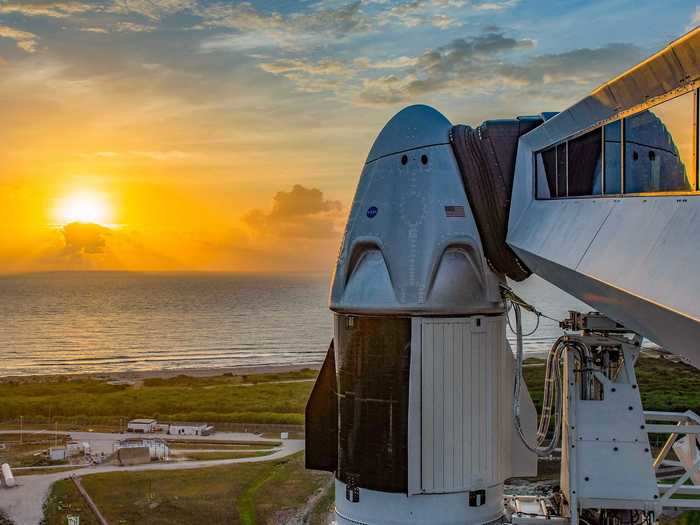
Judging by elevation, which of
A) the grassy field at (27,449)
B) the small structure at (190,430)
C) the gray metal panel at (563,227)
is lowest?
the grassy field at (27,449)

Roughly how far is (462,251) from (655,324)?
925 cm

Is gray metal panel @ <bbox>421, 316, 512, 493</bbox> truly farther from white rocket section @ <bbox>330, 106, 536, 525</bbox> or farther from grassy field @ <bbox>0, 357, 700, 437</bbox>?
grassy field @ <bbox>0, 357, 700, 437</bbox>

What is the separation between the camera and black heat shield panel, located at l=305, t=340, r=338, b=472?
18094mm

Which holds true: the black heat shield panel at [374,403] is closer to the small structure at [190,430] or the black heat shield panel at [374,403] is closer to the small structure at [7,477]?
the small structure at [7,477]

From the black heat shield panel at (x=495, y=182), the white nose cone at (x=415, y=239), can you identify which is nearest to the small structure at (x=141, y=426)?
the white nose cone at (x=415, y=239)

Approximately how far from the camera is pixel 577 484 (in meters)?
15.1

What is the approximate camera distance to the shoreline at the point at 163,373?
3664 inches

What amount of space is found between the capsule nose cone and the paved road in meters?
25.3

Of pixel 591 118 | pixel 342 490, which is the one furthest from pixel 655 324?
pixel 342 490

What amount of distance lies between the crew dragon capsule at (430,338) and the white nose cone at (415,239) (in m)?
0.03

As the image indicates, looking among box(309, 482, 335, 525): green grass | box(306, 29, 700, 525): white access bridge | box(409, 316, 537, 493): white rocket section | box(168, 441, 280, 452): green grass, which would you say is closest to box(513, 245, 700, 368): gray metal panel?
box(306, 29, 700, 525): white access bridge

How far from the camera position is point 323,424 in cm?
1827

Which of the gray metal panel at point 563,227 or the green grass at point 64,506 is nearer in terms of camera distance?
the gray metal panel at point 563,227

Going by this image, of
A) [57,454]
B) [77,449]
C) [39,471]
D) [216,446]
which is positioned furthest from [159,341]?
[39,471]
